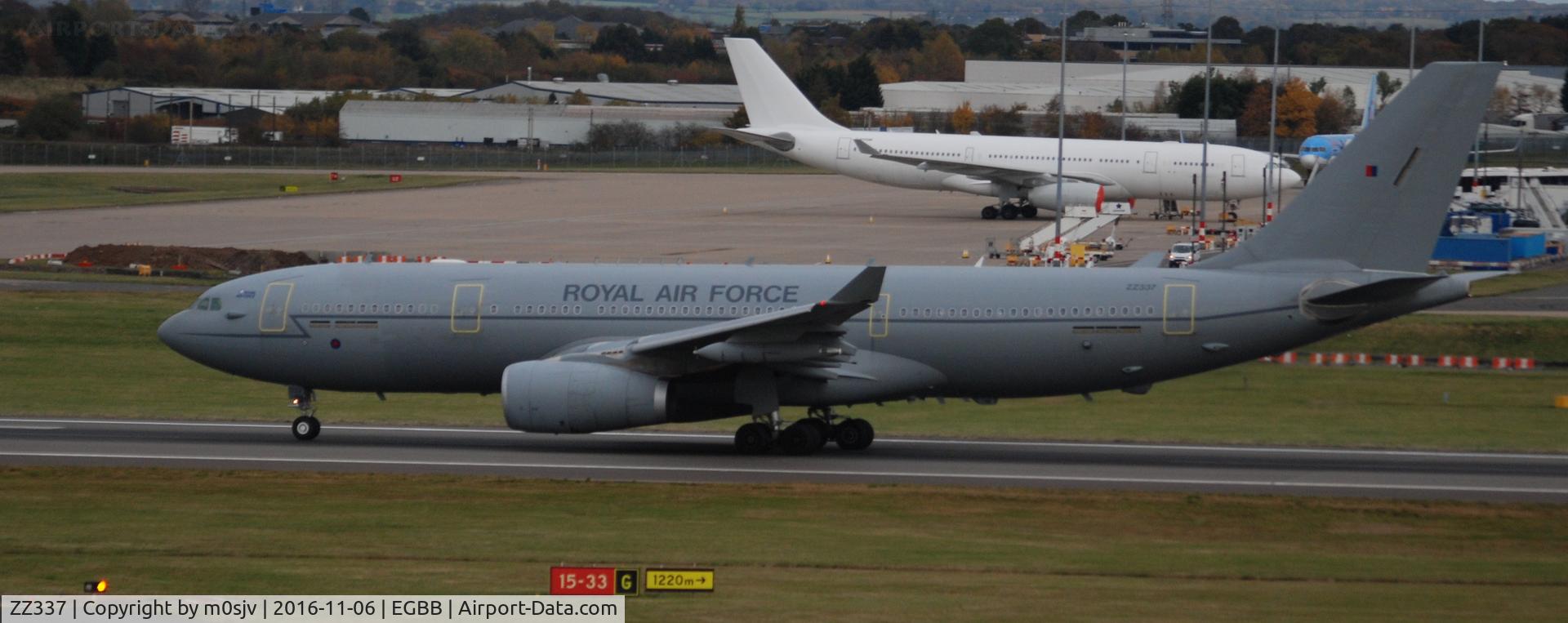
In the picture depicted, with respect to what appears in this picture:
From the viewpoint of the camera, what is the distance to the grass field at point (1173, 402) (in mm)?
29516

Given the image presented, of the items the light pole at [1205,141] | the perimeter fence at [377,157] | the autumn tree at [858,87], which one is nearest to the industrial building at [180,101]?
the perimeter fence at [377,157]

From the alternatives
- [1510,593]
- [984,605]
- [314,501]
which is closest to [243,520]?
[314,501]

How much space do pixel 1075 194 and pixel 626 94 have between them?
8102cm

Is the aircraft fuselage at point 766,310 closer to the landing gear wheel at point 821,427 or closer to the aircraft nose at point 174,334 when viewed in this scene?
the aircraft nose at point 174,334

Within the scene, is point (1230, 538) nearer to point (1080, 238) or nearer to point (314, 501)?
point (314, 501)

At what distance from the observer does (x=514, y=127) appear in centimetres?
12512

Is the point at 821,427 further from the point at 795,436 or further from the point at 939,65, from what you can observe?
the point at 939,65

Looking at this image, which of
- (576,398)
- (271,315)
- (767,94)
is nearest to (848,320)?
(576,398)

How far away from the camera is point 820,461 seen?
25859 millimetres

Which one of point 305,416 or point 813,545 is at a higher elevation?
point 305,416

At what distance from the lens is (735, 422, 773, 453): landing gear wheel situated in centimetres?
2641

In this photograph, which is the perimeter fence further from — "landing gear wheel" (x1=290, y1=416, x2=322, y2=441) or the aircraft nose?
"landing gear wheel" (x1=290, y1=416, x2=322, y2=441)

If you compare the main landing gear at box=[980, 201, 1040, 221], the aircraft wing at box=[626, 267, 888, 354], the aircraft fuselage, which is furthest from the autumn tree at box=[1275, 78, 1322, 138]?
the aircraft wing at box=[626, 267, 888, 354]

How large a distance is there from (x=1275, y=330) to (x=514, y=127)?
10402 cm
